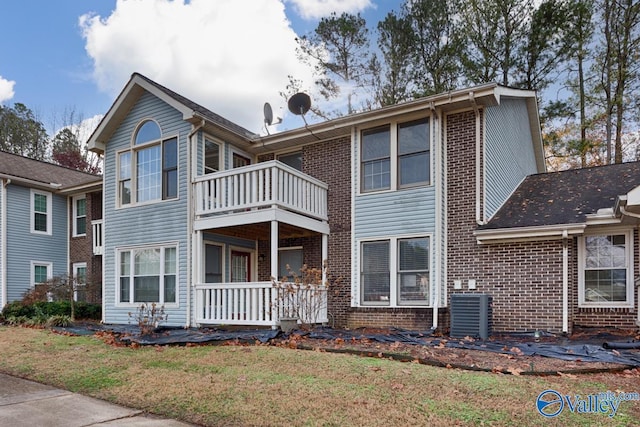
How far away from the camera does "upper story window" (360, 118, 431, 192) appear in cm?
1073

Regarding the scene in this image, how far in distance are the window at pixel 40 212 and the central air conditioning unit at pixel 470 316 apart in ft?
49.7

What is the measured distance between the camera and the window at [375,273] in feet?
35.4

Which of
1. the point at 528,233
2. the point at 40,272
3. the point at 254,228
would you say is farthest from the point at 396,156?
the point at 40,272

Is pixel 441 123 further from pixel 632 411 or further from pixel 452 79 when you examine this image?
pixel 452 79

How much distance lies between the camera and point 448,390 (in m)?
5.08

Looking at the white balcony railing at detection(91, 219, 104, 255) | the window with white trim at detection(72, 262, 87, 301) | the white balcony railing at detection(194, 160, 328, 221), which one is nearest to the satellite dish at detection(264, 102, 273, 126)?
the white balcony railing at detection(194, 160, 328, 221)

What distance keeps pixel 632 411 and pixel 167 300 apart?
398 inches

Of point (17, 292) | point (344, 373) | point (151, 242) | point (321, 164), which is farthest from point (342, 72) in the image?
point (344, 373)

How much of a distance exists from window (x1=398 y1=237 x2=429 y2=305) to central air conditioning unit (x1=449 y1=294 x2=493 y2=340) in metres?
0.98

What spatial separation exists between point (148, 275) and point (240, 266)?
8.01 feet

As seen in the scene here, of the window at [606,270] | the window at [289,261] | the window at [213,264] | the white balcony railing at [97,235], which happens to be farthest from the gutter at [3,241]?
the window at [606,270]

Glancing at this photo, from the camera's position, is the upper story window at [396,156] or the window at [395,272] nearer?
the window at [395,272]

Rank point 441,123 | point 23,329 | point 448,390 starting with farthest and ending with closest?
point 23,329 < point 441,123 < point 448,390

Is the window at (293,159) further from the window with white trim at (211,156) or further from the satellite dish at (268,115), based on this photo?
the window with white trim at (211,156)
